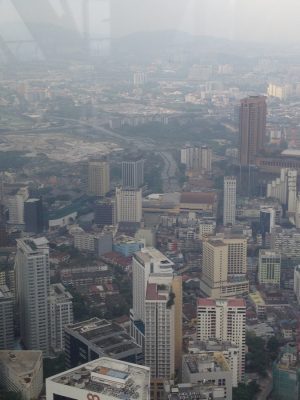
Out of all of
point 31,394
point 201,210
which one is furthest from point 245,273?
point 31,394

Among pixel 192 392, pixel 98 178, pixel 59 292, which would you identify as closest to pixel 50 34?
pixel 98 178

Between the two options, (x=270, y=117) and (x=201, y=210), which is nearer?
(x=201, y=210)

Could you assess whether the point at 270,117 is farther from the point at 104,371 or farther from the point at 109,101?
the point at 104,371

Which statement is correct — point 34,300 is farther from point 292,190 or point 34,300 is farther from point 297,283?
point 292,190

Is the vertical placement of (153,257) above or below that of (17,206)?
above

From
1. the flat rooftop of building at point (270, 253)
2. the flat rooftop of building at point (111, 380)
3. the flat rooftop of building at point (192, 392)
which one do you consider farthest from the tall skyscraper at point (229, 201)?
the flat rooftop of building at point (111, 380)

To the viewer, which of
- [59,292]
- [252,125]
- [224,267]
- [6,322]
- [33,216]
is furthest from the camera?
[252,125]

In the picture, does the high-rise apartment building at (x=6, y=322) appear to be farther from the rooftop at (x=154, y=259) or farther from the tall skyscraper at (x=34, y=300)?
the rooftop at (x=154, y=259)
